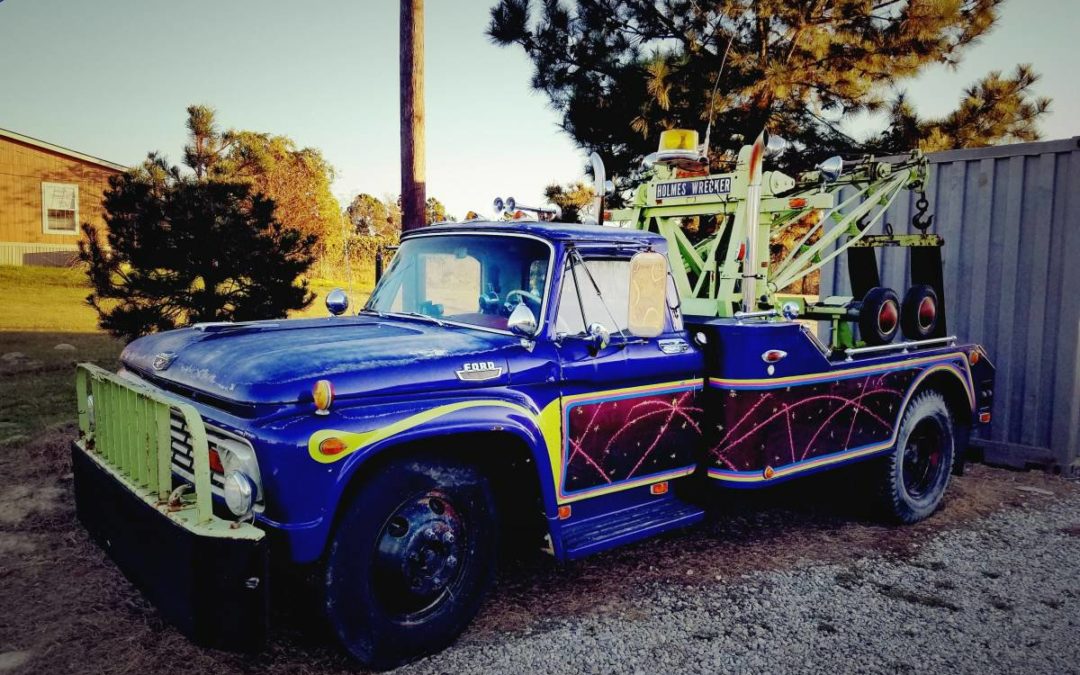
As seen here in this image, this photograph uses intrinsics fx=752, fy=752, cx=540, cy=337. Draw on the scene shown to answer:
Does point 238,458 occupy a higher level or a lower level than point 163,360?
lower

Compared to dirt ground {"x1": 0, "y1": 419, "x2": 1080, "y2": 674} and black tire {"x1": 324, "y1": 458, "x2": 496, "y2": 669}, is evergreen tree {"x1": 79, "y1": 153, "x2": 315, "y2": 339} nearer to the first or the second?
dirt ground {"x1": 0, "y1": 419, "x2": 1080, "y2": 674}

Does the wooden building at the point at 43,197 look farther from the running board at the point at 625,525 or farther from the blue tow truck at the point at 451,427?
the running board at the point at 625,525

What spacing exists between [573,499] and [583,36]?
9.59m

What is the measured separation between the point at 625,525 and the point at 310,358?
1.83 meters

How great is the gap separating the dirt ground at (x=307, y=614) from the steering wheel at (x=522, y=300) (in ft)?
5.07

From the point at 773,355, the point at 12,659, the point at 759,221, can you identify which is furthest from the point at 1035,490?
the point at 12,659

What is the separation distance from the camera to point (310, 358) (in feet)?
10.3

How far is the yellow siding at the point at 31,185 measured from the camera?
25.1 meters

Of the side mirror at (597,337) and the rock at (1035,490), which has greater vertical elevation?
the side mirror at (597,337)

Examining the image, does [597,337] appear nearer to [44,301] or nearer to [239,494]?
[239,494]

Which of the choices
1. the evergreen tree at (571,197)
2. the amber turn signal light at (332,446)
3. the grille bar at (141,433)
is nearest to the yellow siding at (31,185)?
the evergreen tree at (571,197)

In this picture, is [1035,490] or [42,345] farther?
[42,345]

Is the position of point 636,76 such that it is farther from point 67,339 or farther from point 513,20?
point 67,339

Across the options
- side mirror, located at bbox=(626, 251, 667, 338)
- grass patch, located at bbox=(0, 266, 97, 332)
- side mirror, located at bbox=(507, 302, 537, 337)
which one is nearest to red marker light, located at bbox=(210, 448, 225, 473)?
side mirror, located at bbox=(507, 302, 537, 337)
